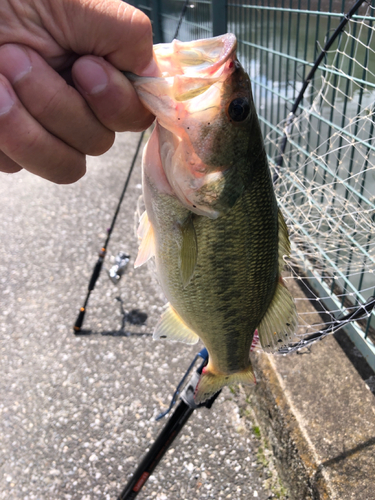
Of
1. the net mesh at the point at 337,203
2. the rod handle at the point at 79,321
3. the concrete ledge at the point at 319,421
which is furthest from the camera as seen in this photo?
the rod handle at the point at 79,321

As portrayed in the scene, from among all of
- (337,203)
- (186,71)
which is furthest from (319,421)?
(186,71)

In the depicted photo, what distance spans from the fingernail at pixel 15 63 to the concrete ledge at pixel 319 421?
203cm

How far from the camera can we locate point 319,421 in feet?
7.06

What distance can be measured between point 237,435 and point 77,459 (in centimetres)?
99

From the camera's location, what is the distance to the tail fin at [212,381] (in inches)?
64.3

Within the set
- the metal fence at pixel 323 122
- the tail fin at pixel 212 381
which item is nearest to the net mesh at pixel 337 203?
the metal fence at pixel 323 122

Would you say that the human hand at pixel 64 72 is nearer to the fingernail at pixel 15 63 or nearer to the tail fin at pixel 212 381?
the fingernail at pixel 15 63

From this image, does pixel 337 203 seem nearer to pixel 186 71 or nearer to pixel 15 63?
pixel 186 71

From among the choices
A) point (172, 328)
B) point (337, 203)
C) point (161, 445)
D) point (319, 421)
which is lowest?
point (319, 421)

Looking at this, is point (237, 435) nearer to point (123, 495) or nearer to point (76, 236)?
point (123, 495)

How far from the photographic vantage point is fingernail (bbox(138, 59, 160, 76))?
1058 millimetres

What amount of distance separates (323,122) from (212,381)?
2.62 metres

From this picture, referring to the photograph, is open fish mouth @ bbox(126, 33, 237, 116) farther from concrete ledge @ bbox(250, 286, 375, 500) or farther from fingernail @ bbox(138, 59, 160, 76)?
concrete ledge @ bbox(250, 286, 375, 500)

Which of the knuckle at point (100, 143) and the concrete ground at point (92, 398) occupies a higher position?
the knuckle at point (100, 143)
